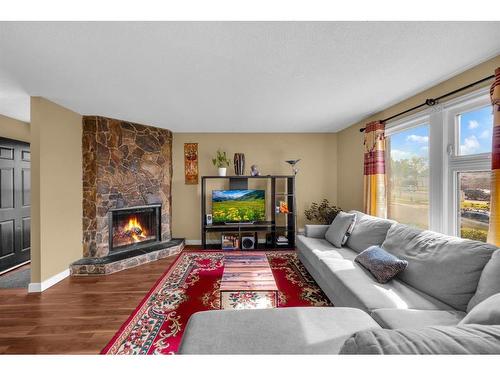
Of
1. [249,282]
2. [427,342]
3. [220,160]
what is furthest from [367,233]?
[220,160]

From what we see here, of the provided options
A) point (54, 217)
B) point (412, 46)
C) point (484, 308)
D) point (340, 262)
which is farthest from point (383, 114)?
point (54, 217)

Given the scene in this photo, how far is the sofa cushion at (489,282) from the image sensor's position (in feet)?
4.57

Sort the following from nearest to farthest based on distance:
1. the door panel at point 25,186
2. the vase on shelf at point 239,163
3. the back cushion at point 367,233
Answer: the back cushion at point 367,233
the door panel at point 25,186
the vase on shelf at point 239,163

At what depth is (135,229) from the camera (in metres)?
4.14

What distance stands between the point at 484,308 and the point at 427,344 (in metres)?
0.73

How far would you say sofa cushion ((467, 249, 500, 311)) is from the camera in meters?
1.39

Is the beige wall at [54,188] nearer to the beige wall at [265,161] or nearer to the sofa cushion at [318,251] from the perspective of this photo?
the beige wall at [265,161]

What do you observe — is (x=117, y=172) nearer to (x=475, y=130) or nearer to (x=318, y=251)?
(x=318, y=251)

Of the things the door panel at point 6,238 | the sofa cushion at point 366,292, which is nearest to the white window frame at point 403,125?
the sofa cushion at point 366,292

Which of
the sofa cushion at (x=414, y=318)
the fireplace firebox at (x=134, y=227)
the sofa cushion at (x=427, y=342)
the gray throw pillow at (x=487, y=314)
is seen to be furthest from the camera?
the fireplace firebox at (x=134, y=227)

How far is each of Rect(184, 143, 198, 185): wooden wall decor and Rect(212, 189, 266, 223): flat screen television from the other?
612 mm

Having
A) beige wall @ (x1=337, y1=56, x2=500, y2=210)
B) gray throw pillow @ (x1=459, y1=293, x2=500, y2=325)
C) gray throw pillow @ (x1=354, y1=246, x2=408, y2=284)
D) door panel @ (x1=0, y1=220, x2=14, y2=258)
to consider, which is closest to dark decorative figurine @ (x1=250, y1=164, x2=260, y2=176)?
beige wall @ (x1=337, y1=56, x2=500, y2=210)

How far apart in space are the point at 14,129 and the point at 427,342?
554cm
